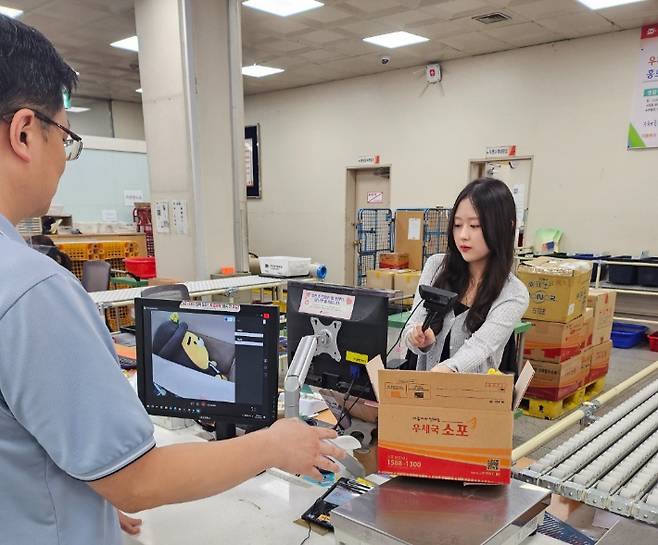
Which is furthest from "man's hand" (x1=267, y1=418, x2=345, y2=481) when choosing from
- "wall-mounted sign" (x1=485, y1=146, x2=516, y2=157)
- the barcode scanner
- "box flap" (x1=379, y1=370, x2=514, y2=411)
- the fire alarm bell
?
the fire alarm bell

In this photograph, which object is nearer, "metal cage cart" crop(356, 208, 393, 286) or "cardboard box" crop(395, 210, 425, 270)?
"cardboard box" crop(395, 210, 425, 270)

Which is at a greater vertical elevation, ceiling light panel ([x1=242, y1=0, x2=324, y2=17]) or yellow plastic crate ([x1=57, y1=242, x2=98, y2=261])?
ceiling light panel ([x1=242, y1=0, x2=324, y2=17])

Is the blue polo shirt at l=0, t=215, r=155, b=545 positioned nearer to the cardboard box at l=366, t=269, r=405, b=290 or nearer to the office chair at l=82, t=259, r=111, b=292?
the office chair at l=82, t=259, r=111, b=292

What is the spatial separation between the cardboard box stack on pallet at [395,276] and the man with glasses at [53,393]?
4206mm

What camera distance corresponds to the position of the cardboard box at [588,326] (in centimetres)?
354

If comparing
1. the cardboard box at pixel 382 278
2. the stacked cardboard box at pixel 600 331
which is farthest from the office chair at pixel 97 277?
the stacked cardboard box at pixel 600 331

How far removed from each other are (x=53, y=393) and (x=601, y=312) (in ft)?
13.3

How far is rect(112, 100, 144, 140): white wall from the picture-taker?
8539 mm

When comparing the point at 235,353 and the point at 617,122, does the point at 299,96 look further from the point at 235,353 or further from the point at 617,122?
the point at 235,353

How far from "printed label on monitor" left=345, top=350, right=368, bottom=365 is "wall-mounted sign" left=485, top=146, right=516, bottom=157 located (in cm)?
524

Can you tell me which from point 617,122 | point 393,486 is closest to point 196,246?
point 393,486

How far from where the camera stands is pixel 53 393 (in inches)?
22.0

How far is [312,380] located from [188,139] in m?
3.01

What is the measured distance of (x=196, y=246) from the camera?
162 inches
